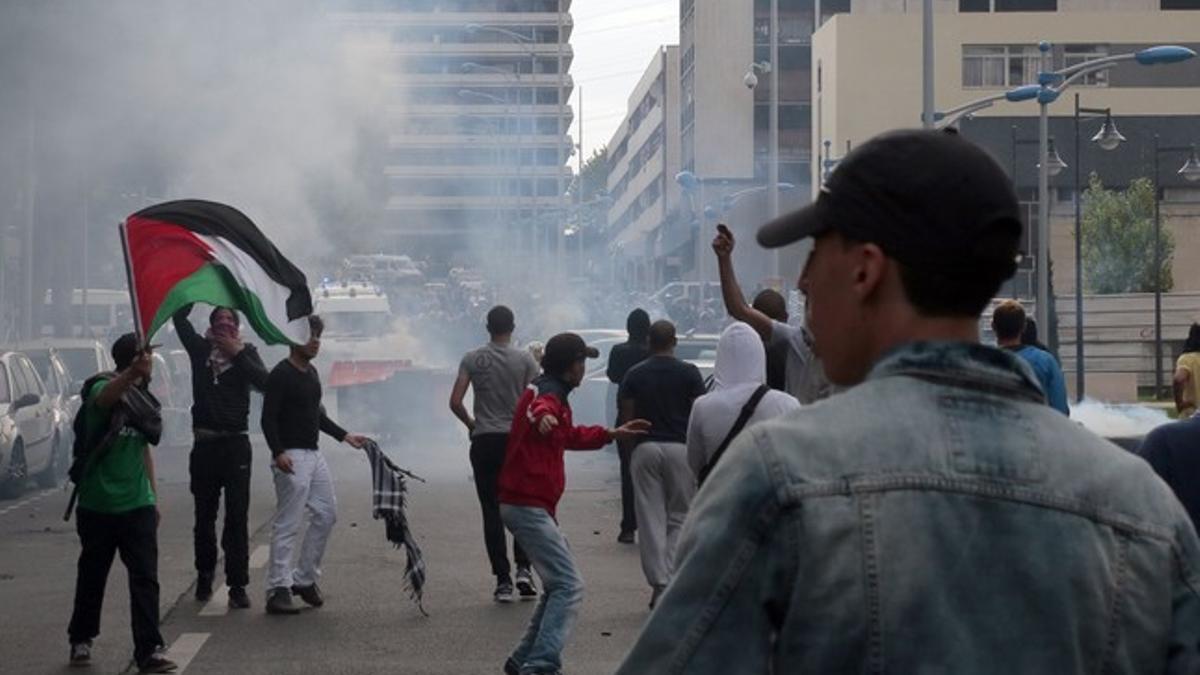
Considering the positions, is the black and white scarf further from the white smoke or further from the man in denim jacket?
the white smoke

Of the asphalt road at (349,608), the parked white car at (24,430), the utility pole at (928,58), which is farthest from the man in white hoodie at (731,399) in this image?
the utility pole at (928,58)

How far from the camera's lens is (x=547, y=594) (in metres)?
9.58

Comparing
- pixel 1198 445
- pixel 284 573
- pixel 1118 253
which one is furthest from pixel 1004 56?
pixel 1198 445

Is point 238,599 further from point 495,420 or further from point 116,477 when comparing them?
point 116,477

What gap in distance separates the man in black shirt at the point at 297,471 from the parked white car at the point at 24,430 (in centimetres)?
883

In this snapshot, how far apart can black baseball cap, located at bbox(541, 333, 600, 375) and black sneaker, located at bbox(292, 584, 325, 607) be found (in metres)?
3.27

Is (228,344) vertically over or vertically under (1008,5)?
under

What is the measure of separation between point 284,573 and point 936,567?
10.2 meters

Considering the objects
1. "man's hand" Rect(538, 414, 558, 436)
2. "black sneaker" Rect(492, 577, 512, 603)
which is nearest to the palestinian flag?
"black sneaker" Rect(492, 577, 512, 603)

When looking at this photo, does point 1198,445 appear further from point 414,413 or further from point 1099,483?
point 414,413

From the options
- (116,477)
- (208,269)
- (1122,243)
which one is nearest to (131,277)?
(208,269)

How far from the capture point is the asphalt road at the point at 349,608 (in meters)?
10.7

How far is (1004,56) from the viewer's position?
6619cm

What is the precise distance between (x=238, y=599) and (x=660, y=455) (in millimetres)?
2713
